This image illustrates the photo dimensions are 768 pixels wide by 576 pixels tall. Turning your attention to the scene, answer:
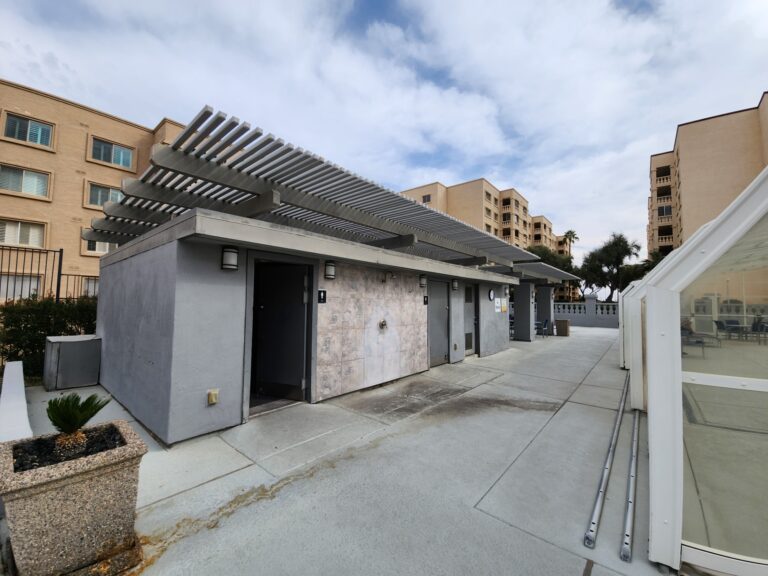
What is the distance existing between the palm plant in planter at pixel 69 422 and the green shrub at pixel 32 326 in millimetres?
6389

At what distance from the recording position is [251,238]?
3.59 meters

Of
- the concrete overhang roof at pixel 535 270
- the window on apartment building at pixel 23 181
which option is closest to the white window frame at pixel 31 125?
the window on apartment building at pixel 23 181

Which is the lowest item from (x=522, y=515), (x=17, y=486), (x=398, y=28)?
(x=522, y=515)

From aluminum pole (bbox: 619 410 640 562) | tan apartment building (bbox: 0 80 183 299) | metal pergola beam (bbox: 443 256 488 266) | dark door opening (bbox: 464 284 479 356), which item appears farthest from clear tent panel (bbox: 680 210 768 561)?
tan apartment building (bbox: 0 80 183 299)

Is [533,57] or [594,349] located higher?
[533,57]

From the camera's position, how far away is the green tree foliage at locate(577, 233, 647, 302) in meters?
34.8

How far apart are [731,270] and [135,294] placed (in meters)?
6.15

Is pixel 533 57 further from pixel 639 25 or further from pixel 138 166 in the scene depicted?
pixel 138 166

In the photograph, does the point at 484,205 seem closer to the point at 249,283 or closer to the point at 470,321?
the point at 470,321

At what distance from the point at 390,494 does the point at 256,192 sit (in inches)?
141

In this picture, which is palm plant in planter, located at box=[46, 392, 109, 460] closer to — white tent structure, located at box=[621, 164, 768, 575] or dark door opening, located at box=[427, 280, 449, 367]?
white tent structure, located at box=[621, 164, 768, 575]

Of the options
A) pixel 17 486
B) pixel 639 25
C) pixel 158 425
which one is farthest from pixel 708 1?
pixel 158 425

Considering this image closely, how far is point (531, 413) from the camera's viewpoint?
4.66 metres

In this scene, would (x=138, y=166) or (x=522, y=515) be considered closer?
(x=522, y=515)
